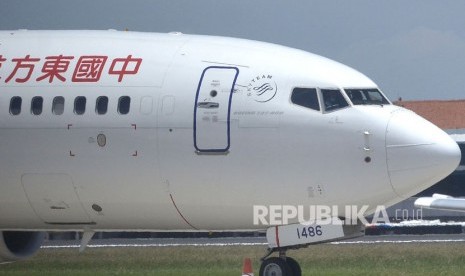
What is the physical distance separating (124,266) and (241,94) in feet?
52.2

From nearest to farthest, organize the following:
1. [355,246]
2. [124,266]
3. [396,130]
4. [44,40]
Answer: [396,130], [44,40], [124,266], [355,246]

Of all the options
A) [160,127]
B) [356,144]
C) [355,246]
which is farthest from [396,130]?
[355,246]

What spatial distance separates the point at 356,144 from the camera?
24.6 m

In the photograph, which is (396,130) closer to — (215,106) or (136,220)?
(215,106)

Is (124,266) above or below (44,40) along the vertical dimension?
below

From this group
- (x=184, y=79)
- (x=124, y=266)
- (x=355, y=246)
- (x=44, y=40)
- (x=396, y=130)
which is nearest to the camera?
(x=396, y=130)

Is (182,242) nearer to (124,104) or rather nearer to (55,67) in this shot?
(55,67)

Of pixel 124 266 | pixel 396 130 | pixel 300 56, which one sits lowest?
pixel 124 266

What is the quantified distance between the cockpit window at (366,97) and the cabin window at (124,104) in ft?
14.6

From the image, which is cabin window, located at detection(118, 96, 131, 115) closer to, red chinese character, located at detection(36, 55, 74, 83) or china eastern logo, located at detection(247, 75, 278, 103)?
red chinese character, located at detection(36, 55, 74, 83)

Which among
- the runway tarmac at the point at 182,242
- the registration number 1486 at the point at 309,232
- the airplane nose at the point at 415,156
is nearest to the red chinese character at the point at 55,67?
the registration number 1486 at the point at 309,232

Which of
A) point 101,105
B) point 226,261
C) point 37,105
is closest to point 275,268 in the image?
point 101,105

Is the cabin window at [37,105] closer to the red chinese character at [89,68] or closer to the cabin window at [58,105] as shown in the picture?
the cabin window at [58,105]

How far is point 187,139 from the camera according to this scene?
25641 mm
